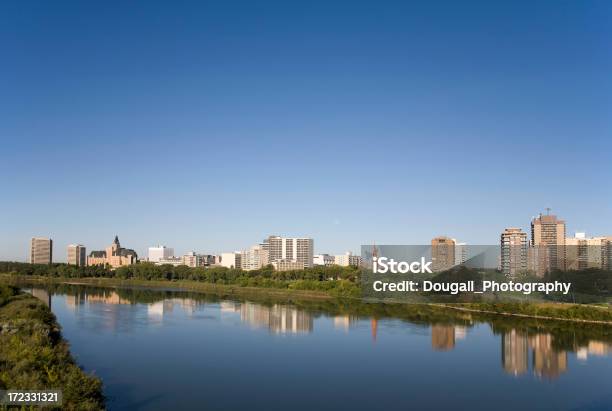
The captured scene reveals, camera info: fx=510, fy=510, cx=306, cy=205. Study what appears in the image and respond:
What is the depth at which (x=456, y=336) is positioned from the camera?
16484mm

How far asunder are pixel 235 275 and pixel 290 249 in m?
27.7

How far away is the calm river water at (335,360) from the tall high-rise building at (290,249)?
43698 millimetres

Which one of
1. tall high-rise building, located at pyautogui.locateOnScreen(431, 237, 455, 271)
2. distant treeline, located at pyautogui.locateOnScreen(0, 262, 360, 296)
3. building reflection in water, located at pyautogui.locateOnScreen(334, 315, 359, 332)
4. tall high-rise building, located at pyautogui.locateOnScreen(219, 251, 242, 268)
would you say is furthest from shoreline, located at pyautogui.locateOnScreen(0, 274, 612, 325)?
tall high-rise building, located at pyautogui.locateOnScreen(219, 251, 242, 268)

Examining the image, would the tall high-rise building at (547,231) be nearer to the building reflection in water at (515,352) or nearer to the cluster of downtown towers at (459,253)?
the cluster of downtown towers at (459,253)

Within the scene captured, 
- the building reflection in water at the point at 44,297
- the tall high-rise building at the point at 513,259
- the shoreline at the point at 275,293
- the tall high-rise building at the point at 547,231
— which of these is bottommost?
the shoreline at the point at 275,293

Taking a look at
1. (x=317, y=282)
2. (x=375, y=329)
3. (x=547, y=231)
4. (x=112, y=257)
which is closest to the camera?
(x=375, y=329)

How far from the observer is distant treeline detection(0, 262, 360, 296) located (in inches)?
1233

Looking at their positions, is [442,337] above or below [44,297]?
below

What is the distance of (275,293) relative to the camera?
31.3 meters

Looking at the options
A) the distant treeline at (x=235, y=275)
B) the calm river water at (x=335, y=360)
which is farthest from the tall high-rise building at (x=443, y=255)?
the calm river water at (x=335, y=360)

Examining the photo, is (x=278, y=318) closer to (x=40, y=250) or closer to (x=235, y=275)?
(x=235, y=275)

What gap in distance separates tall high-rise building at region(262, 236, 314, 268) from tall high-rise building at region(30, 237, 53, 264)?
28.9 metres

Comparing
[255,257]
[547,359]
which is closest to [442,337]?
[547,359]

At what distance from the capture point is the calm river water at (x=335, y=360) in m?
9.04
